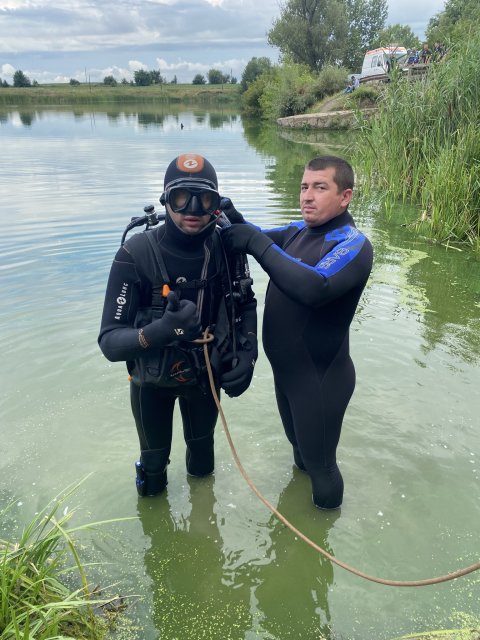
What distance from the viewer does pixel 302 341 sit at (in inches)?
94.4

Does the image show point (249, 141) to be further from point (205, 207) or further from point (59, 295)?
point (205, 207)

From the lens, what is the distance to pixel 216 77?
94.2 m

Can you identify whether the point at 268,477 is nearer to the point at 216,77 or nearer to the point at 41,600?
the point at 41,600

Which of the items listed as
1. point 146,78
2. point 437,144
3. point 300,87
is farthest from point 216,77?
point 437,144

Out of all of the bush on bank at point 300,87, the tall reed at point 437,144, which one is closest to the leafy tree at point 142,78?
the bush on bank at point 300,87

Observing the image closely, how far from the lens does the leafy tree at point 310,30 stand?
4200cm

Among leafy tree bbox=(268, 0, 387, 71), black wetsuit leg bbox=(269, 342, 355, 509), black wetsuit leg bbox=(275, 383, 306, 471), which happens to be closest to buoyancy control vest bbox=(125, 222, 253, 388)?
black wetsuit leg bbox=(269, 342, 355, 509)

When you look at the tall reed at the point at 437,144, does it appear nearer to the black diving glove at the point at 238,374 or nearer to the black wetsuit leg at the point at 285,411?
the black wetsuit leg at the point at 285,411

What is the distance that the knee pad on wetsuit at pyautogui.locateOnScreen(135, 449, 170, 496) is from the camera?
106 inches

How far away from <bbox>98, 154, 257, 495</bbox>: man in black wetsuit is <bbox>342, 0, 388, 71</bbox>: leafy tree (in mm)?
52729

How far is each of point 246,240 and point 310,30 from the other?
Result: 47.9m

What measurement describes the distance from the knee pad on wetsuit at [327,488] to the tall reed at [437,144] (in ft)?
18.0

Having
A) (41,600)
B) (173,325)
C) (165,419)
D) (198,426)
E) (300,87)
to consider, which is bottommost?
(41,600)

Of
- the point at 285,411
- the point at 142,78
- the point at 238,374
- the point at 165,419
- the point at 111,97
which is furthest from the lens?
the point at 142,78
